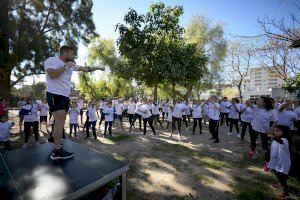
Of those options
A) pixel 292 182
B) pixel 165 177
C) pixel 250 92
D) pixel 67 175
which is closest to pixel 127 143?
pixel 165 177

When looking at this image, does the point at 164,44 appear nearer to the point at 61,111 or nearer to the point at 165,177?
the point at 165,177

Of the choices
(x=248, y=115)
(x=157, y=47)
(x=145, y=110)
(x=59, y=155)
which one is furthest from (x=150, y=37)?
(x=59, y=155)

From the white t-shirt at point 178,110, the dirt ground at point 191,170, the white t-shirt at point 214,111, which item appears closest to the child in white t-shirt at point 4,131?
the dirt ground at point 191,170

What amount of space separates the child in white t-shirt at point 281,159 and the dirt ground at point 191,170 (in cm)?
31

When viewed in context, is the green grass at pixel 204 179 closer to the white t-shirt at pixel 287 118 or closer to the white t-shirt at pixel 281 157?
the white t-shirt at pixel 281 157

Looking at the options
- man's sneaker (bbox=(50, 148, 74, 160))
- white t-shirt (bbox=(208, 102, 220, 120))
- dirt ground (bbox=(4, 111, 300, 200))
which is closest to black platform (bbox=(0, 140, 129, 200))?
man's sneaker (bbox=(50, 148, 74, 160))

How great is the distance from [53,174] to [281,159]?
4814 millimetres

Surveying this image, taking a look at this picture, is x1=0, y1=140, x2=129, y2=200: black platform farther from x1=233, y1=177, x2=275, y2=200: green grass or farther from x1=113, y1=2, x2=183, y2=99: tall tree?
x1=113, y1=2, x2=183, y2=99: tall tree

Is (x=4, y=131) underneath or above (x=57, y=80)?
underneath

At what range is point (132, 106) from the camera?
1530cm

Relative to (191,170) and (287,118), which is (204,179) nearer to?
(191,170)

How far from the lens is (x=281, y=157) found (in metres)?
5.43

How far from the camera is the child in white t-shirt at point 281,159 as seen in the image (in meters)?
5.34

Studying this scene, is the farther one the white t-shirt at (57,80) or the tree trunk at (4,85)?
the tree trunk at (4,85)
